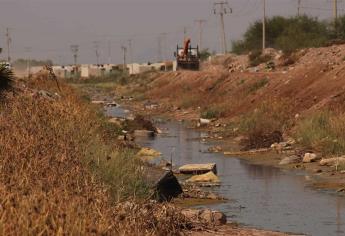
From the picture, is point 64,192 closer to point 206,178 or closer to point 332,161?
point 206,178

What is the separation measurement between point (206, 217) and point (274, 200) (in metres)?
3.95

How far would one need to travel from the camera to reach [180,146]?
27.3 metres

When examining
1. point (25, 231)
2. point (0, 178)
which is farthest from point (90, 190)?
point (25, 231)

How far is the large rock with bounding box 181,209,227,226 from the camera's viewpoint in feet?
35.5

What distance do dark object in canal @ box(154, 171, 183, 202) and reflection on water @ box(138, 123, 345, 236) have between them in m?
0.86

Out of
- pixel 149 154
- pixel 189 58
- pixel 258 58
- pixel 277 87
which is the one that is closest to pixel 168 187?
pixel 149 154

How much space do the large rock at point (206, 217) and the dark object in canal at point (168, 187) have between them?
2.04m

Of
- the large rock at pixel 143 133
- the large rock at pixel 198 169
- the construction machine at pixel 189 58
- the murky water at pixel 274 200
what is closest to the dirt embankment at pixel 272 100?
the murky water at pixel 274 200

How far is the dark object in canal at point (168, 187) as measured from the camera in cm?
1343

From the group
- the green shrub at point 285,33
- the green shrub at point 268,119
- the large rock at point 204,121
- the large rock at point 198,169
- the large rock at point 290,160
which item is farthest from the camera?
the green shrub at point 285,33

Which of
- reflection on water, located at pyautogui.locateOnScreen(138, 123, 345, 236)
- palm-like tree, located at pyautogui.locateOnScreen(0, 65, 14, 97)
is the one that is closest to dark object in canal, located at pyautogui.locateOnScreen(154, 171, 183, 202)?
reflection on water, located at pyautogui.locateOnScreen(138, 123, 345, 236)

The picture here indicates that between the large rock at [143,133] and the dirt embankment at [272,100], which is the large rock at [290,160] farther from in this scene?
the large rock at [143,133]

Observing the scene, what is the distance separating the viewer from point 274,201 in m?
14.6

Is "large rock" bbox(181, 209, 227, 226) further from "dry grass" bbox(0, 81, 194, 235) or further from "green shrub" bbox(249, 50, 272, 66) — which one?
"green shrub" bbox(249, 50, 272, 66)
